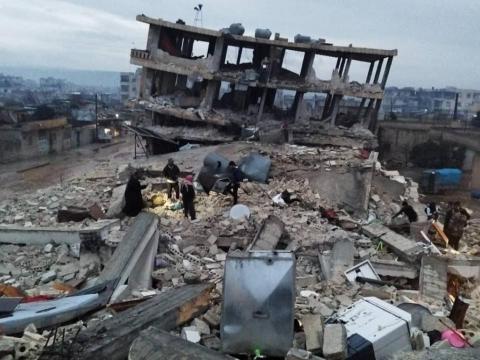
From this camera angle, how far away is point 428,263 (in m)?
7.51

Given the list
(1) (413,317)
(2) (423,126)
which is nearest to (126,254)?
(1) (413,317)

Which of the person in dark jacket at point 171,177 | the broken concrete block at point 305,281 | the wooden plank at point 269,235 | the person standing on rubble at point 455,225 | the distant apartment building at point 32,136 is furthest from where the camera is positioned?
the distant apartment building at point 32,136

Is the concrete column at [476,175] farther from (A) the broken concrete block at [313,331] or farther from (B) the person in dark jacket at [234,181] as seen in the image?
(A) the broken concrete block at [313,331]

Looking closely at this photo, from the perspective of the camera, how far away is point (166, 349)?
3.85 meters

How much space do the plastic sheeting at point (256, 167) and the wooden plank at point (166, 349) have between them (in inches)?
344

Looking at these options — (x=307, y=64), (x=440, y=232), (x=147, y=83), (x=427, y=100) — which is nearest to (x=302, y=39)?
(x=307, y=64)

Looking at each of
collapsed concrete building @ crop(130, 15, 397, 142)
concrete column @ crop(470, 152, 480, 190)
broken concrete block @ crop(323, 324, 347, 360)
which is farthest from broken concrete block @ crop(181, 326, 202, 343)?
concrete column @ crop(470, 152, 480, 190)

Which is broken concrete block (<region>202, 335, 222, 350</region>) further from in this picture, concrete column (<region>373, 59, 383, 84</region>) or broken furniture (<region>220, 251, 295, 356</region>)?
concrete column (<region>373, 59, 383, 84</region>)

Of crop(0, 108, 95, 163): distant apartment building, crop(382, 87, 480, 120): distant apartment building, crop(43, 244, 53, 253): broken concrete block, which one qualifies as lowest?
crop(0, 108, 95, 163): distant apartment building

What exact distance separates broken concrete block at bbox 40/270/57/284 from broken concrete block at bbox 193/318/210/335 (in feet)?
9.77

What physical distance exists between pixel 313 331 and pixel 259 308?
627 millimetres

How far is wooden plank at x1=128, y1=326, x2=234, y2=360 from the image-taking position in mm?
3795

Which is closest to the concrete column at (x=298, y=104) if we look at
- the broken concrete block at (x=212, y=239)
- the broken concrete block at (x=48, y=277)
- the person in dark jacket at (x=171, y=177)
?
the person in dark jacket at (x=171, y=177)

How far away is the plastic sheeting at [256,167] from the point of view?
12.7 meters
